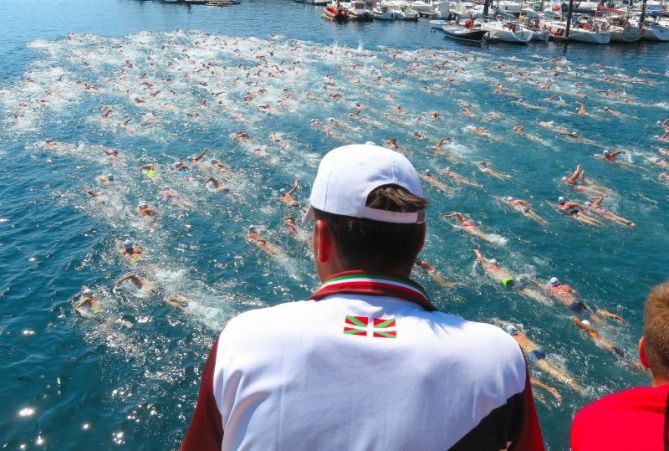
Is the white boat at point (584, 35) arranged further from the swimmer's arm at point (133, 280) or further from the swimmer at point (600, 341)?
the swimmer's arm at point (133, 280)

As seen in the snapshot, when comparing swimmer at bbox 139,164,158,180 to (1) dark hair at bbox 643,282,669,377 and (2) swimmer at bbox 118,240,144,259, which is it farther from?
(1) dark hair at bbox 643,282,669,377

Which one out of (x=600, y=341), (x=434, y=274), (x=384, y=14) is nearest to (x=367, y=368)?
(x=600, y=341)

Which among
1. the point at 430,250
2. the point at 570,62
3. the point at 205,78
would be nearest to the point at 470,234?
the point at 430,250

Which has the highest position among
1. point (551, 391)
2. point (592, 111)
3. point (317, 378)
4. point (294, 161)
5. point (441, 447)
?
point (317, 378)

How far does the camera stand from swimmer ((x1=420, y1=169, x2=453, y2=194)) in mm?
23391

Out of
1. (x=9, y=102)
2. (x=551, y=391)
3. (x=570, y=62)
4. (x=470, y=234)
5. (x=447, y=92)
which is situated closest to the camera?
(x=551, y=391)

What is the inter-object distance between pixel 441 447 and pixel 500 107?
3778cm

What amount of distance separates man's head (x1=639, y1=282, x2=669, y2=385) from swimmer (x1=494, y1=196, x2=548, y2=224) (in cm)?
1817

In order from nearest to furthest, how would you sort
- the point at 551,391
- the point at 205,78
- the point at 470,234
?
the point at 551,391
the point at 470,234
the point at 205,78

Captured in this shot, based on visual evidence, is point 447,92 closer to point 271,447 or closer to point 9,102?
point 9,102

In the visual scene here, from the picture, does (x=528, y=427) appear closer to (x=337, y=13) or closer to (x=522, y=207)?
(x=522, y=207)

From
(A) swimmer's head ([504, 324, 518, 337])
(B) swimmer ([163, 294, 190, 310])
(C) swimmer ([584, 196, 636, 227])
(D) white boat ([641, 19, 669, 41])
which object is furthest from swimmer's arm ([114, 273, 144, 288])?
(D) white boat ([641, 19, 669, 41])

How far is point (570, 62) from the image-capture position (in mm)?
51344

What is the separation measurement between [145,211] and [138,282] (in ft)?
17.6
